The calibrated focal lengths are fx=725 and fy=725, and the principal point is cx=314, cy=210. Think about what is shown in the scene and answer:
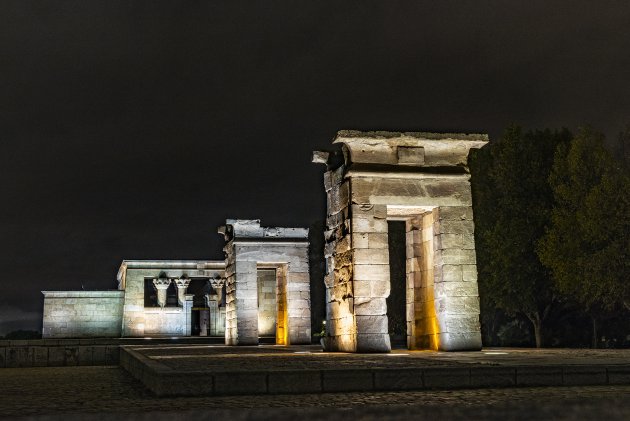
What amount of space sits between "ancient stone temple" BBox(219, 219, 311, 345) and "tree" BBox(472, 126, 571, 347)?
814cm

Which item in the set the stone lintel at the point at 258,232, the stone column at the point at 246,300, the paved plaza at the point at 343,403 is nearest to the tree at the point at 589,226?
the stone lintel at the point at 258,232

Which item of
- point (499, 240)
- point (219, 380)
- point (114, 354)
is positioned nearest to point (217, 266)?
point (499, 240)

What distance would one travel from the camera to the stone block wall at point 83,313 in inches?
1631

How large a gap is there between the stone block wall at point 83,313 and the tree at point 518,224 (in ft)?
71.1

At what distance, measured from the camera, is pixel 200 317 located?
47938 millimetres

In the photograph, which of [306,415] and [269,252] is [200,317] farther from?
[306,415]

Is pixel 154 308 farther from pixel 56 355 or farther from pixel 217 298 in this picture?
pixel 56 355

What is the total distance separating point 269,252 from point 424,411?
23.1 m

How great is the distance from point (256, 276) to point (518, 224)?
11.2 m

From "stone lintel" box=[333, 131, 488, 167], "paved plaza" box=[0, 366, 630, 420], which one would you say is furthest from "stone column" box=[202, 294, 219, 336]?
"paved plaza" box=[0, 366, 630, 420]

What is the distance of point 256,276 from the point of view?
1150 inches

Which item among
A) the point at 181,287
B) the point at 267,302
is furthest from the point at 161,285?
the point at 267,302

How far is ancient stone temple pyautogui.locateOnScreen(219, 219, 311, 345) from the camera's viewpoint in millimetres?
28656

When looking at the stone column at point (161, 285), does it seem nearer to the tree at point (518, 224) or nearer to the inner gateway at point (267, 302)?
the inner gateway at point (267, 302)
